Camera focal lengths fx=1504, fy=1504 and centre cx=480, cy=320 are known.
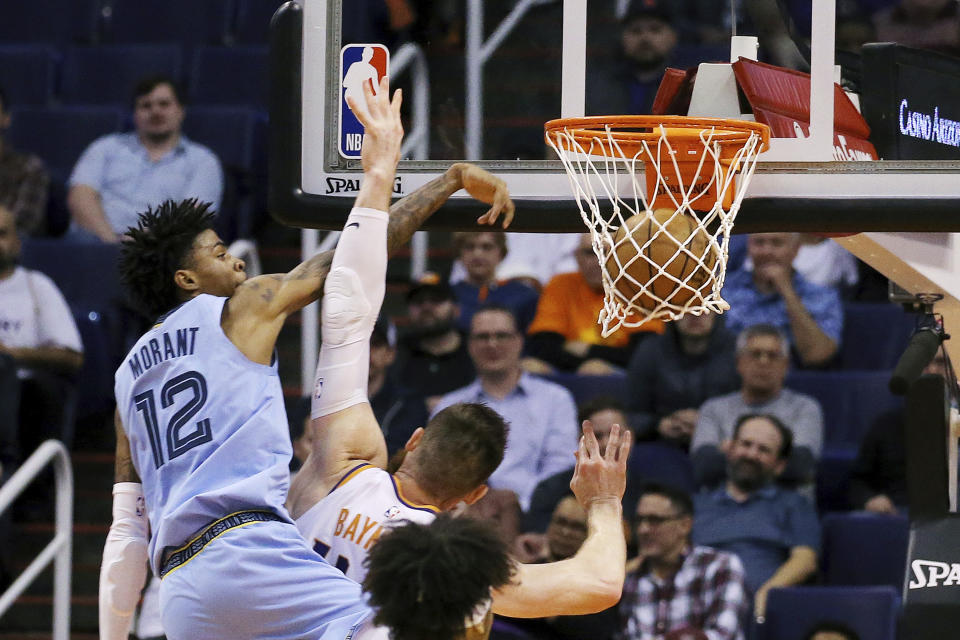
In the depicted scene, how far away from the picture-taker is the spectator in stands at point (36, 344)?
21.4 ft

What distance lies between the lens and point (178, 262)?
12.2 feet

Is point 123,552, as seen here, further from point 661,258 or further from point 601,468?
point 661,258

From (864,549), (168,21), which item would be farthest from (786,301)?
(168,21)

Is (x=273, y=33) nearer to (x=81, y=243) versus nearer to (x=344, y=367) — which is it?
(x=344, y=367)

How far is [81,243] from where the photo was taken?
23.9 feet

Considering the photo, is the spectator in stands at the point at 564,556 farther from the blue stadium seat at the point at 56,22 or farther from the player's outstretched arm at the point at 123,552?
the blue stadium seat at the point at 56,22

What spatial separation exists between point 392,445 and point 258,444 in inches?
102

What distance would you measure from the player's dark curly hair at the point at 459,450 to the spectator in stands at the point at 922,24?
397cm

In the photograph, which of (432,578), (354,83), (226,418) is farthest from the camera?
(354,83)

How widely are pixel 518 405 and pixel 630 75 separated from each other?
2.22 m

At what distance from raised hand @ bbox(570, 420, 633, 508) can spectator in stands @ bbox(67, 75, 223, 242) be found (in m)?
4.29

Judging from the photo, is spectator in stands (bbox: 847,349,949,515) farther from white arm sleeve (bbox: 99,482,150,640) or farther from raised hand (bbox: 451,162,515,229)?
white arm sleeve (bbox: 99,482,150,640)

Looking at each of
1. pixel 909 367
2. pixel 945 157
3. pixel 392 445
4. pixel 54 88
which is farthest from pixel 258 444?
pixel 54 88

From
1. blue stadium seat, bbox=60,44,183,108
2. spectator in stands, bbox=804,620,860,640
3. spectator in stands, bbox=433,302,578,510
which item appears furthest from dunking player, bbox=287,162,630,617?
blue stadium seat, bbox=60,44,183,108
